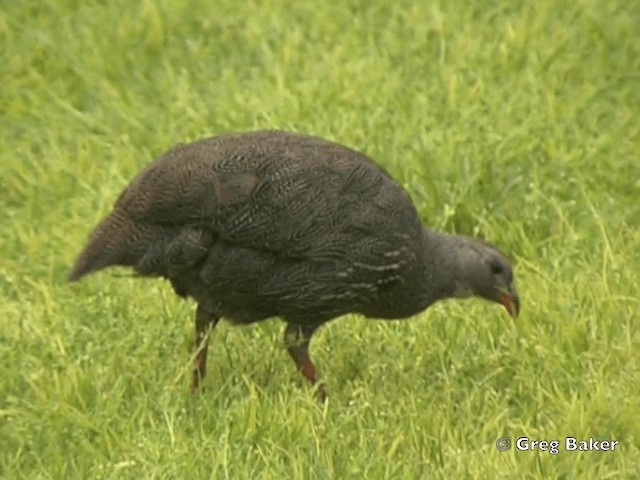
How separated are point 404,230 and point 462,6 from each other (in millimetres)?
3415

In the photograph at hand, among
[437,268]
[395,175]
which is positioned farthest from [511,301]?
[395,175]

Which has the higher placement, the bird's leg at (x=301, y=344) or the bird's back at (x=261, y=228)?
the bird's back at (x=261, y=228)

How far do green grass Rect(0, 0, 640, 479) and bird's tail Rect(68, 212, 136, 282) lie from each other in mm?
382

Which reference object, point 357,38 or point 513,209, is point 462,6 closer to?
point 357,38

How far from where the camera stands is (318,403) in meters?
6.12

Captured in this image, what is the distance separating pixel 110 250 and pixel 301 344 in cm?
79

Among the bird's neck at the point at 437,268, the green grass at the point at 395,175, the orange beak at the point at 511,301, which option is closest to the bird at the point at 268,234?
the bird's neck at the point at 437,268

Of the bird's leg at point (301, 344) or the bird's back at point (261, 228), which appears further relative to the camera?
the bird's leg at point (301, 344)

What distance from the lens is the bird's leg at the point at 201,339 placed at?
6363 millimetres

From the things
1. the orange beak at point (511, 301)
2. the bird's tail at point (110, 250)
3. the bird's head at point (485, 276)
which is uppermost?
the bird's tail at point (110, 250)

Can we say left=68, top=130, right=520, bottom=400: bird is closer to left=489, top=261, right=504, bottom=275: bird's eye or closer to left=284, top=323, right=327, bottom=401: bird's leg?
left=284, top=323, right=327, bottom=401: bird's leg

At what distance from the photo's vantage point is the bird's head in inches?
264

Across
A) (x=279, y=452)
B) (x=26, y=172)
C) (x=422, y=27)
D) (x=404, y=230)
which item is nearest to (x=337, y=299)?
(x=404, y=230)

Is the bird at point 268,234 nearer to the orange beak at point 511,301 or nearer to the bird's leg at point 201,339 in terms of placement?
the bird's leg at point 201,339
